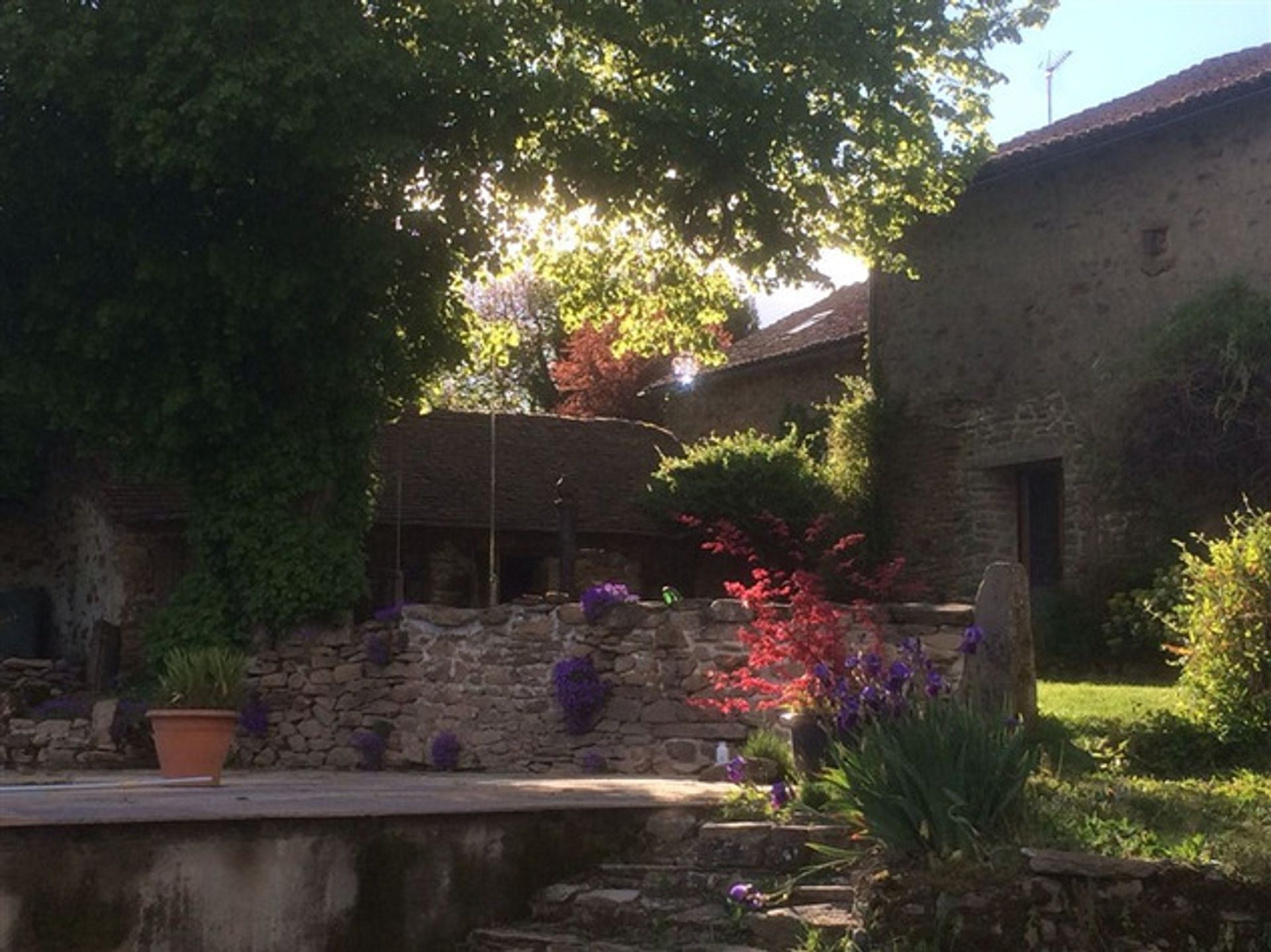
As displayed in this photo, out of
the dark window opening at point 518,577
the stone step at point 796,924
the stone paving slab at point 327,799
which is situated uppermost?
the dark window opening at point 518,577

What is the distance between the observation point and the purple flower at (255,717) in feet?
58.9

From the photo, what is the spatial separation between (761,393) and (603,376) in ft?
24.7

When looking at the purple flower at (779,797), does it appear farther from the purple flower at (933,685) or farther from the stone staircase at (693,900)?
the purple flower at (933,685)

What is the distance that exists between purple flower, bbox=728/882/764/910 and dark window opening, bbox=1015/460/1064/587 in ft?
49.1

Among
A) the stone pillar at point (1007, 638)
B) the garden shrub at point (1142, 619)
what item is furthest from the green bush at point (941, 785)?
the garden shrub at point (1142, 619)

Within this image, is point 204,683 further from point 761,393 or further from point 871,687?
point 761,393

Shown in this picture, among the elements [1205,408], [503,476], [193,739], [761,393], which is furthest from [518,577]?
[193,739]

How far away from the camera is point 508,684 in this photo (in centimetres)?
1638

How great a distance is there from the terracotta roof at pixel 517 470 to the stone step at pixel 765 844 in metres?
15.1

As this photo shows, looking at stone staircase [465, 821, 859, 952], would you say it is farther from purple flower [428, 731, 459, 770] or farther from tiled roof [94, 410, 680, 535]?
tiled roof [94, 410, 680, 535]

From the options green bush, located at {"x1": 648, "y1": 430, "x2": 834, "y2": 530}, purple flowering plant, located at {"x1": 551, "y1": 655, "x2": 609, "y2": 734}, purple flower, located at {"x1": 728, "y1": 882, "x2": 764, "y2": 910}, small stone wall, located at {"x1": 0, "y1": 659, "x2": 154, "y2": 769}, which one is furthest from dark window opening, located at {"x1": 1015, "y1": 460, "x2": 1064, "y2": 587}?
purple flower, located at {"x1": 728, "y1": 882, "x2": 764, "y2": 910}

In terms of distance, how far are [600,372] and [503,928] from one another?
2820 cm

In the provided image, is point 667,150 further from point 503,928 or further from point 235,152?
point 503,928

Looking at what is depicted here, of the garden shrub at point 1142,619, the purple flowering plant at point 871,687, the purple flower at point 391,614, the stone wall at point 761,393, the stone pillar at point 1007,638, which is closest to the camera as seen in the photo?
the purple flowering plant at point 871,687
